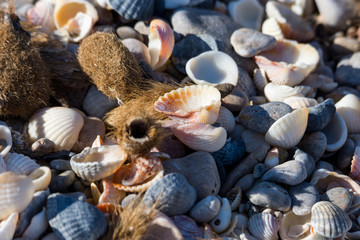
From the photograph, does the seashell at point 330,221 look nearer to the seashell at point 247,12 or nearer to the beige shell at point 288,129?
the beige shell at point 288,129

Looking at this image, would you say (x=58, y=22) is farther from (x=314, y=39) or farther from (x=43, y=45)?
(x=314, y=39)

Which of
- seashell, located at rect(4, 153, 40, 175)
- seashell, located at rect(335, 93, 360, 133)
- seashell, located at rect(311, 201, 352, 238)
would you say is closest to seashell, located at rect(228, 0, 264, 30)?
seashell, located at rect(335, 93, 360, 133)

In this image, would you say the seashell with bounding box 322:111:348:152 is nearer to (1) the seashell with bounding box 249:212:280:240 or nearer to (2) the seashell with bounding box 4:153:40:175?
(1) the seashell with bounding box 249:212:280:240

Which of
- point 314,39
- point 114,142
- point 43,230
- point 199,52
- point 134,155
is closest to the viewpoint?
point 43,230

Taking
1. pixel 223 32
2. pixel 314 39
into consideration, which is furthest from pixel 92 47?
pixel 314 39

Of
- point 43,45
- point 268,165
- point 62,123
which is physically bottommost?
point 268,165

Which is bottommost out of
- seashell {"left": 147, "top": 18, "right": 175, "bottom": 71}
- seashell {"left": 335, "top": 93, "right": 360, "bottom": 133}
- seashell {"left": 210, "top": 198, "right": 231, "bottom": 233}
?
seashell {"left": 210, "top": 198, "right": 231, "bottom": 233}

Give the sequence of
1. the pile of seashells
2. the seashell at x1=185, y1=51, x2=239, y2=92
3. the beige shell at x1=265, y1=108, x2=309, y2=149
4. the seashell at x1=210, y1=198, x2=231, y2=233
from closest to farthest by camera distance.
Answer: the pile of seashells, the seashell at x1=210, y1=198, x2=231, y2=233, the beige shell at x1=265, y1=108, x2=309, y2=149, the seashell at x1=185, y1=51, x2=239, y2=92

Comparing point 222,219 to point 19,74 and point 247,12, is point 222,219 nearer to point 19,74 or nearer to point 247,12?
point 19,74
